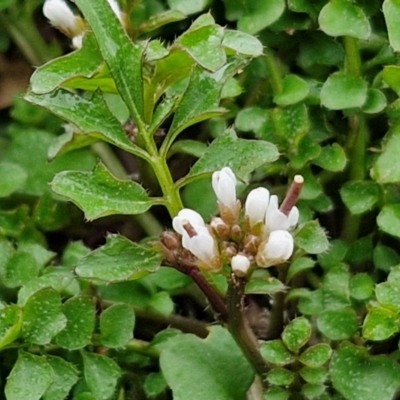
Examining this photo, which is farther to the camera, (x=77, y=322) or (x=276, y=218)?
(x=77, y=322)

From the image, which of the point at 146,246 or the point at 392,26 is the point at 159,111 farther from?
the point at 392,26

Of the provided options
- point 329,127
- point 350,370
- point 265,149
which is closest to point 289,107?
point 329,127

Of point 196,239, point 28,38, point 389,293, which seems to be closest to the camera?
point 196,239

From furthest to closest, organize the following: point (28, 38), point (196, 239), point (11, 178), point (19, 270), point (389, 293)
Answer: point (28, 38)
point (11, 178)
point (19, 270)
point (389, 293)
point (196, 239)

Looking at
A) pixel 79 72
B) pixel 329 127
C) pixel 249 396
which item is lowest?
pixel 249 396

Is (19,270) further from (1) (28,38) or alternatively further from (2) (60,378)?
(1) (28,38)

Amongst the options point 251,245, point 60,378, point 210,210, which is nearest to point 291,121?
point 210,210

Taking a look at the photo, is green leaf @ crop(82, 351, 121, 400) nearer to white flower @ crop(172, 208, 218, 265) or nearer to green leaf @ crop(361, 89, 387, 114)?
white flower @ crop(172, 208, 218, 265)
